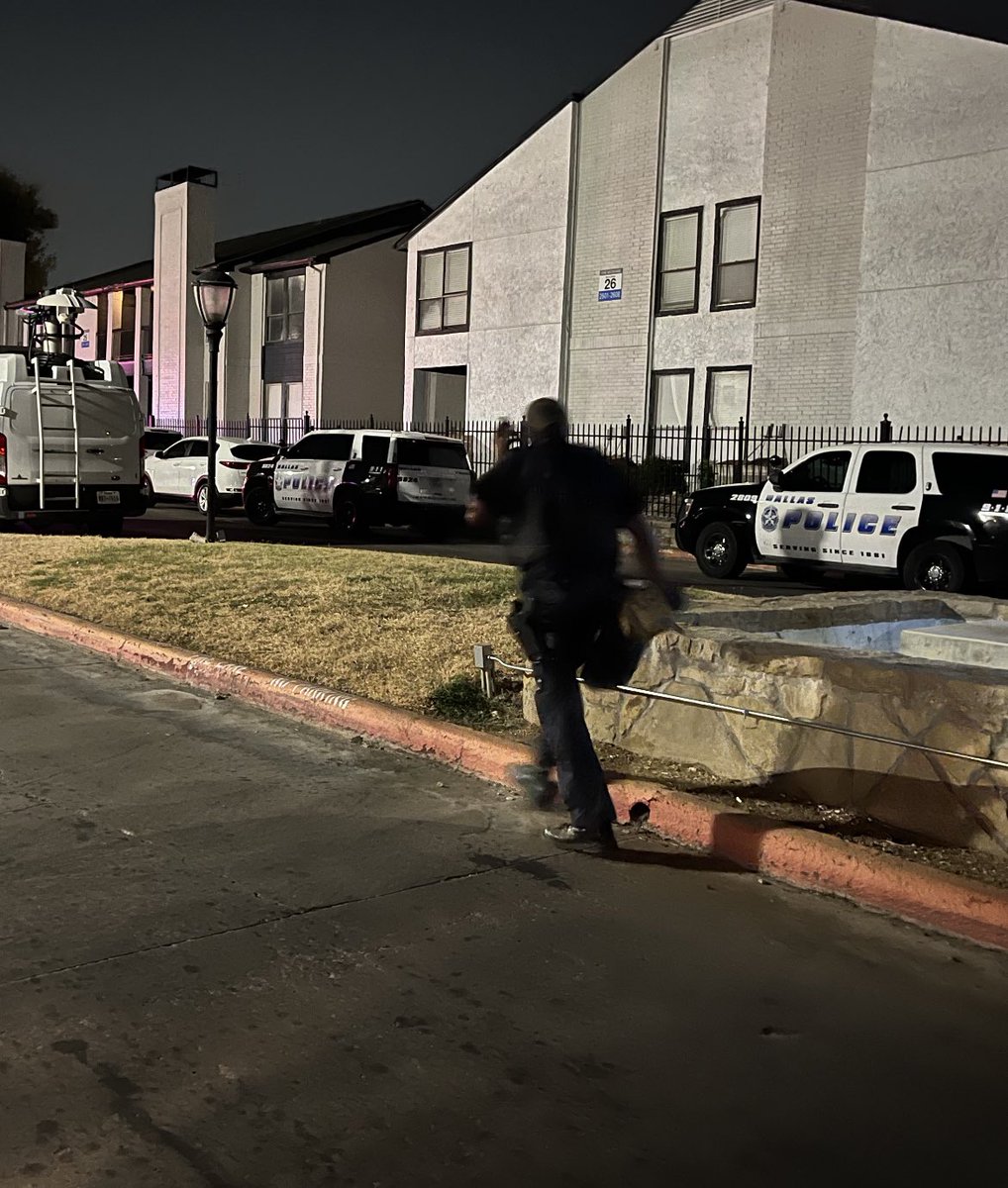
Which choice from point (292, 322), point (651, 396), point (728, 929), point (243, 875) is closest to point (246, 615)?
point (243, 875)

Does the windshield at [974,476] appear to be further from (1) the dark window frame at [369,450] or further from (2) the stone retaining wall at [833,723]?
(1) the dark window frame at [369,450]

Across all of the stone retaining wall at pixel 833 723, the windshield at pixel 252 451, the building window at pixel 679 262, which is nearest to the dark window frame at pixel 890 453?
the stone retaining wall at pixel 833 723

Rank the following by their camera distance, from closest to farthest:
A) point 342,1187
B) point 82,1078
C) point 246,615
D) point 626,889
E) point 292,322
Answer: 1. point 342,1187
2. point 82,1078
3. point 626,889
4. point 246,615
5. point 292,322

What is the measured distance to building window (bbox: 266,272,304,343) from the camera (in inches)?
1465

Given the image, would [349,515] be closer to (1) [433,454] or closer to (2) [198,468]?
(1) [433,454]

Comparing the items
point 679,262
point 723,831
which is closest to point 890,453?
point 723,831

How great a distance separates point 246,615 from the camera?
10023 mm

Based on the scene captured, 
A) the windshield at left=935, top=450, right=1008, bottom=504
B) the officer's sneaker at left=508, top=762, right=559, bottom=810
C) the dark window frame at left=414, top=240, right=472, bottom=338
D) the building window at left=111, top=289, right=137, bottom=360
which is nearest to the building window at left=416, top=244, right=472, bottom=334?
the dark window frame at left=414, top=240, right=472, bottom=338

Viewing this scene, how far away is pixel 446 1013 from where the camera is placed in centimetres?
371

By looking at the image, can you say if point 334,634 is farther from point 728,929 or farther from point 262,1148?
point 262,1148

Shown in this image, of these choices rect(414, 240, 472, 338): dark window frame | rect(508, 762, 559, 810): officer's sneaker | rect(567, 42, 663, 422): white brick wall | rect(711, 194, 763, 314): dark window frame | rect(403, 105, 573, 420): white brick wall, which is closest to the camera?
rect(508, 762, 559, 810): officer's sneaker

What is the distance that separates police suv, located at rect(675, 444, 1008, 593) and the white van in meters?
8.19

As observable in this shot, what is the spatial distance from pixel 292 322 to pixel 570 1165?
119ft

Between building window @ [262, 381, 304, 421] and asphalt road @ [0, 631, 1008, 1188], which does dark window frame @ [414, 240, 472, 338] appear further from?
asphalt road @ [0, 631, 1008, 1188]
